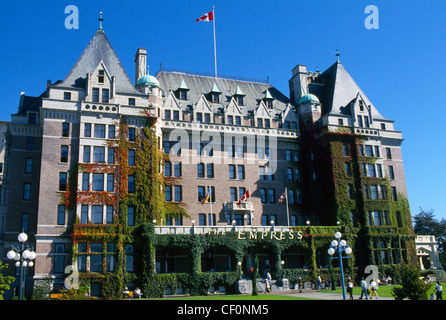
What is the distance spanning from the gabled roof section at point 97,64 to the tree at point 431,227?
68.2 m

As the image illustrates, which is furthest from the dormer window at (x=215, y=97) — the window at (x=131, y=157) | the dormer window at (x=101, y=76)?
the dormer window at (x=101, y=76)

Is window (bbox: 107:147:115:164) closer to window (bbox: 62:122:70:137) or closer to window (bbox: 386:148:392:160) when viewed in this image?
window (bbox: 62:122:70:137)

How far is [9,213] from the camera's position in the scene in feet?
173

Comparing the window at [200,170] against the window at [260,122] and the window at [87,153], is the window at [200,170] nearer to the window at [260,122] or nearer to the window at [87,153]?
the window at [260,122]

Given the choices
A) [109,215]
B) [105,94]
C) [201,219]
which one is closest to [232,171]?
[201,219]

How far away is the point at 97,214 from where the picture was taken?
163ft

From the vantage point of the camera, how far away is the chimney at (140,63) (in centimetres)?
6117

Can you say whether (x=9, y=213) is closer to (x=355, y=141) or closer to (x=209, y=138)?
(x=209, y=138)

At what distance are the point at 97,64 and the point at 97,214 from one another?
19.7 m

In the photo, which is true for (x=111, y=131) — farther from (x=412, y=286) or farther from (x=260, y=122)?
(x=412, y=286)
